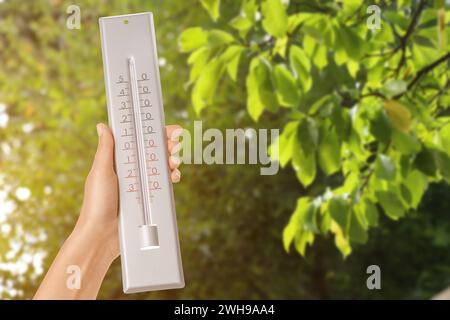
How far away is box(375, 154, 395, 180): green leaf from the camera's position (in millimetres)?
910

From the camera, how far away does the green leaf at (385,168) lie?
91 centimetres

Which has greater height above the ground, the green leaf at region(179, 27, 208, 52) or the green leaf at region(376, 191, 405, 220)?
the green leaf at region(179, 27, 208, 52)

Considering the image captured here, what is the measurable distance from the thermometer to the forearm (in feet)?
0.26

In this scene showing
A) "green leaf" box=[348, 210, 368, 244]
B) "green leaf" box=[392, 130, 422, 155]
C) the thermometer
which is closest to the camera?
the thermometer

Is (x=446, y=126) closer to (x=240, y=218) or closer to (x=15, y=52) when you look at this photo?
(x=240, y=218)

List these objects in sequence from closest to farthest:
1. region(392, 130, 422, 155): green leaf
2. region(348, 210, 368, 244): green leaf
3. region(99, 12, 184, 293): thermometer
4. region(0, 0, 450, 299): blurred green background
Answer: region(99, 12, 184, 293): thermometer
region(392, 130, 422, 155): green leaf
region(348, 210, 368, 244): green leaf
region(0, 0, 450, 299): blurred green background

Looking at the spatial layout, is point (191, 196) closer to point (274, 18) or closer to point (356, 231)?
point (356, 231)

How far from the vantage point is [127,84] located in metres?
0.56

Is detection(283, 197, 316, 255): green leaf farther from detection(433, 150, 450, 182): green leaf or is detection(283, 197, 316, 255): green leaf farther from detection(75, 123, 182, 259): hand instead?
detection(75, 123, 182, 259): hand

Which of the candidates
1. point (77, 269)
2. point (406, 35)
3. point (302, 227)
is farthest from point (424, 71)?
point (77, 269)

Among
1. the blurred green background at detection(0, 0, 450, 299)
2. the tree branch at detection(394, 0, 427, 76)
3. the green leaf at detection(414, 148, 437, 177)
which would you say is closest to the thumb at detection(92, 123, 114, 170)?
the green leaf at detection(414, 148, 437, 177)

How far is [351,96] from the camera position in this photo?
0.98m

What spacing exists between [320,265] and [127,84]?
6.70ft

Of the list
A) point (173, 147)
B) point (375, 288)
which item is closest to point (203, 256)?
point (375, 288)
